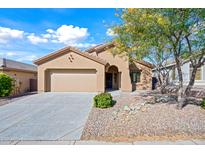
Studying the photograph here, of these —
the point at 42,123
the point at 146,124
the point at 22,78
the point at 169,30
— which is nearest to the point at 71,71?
the point at 22,78

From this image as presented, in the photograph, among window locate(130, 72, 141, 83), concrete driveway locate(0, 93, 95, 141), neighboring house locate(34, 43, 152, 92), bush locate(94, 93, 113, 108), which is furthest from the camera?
window locate(130, 72, 141, 83)

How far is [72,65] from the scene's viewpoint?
20.2 m

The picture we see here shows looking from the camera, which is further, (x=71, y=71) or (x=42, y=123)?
(x=71, y=71)

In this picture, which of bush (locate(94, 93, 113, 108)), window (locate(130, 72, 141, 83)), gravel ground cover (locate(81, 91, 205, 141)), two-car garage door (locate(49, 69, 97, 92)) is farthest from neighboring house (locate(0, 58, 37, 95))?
gravel ground cover (locate(81, 91, 205, 141))

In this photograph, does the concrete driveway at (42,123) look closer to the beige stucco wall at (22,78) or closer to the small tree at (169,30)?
the small tree at (169,30)

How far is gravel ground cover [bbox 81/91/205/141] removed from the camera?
720 cm

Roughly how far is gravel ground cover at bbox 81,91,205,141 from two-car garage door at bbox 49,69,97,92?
945 cm

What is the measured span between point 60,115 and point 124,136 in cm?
454

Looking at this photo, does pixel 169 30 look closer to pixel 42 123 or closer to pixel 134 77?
pixel 42 123

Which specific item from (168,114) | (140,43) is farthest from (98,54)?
(168,114)

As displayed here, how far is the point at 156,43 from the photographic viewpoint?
10.3 meters

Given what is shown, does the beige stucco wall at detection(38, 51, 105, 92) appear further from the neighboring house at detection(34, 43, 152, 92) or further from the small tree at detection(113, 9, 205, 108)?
the small tree at detection(113, 9, 205, 108)

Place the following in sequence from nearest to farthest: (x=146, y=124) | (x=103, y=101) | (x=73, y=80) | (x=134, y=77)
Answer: (x=146, y=124), (x=103, y=101), (x=73, y=80), (x=134, y=77)

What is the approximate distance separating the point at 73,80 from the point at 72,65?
1.52m
